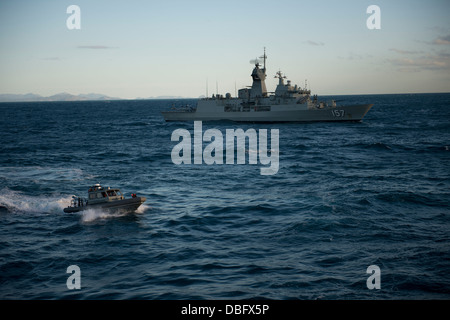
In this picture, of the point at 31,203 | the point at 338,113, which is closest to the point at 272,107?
the point at 338,113

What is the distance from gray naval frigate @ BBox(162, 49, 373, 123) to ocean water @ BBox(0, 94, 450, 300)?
38.9 m

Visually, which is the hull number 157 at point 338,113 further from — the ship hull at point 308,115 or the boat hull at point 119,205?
the boat hull at point 119,205

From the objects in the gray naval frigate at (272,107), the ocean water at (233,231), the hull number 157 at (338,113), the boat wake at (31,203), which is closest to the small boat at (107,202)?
the ocean water at (233,231)

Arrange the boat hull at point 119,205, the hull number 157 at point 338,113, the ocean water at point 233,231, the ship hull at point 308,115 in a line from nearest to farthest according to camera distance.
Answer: the ocean water at point 233,231
the boat hull at point 119,205
the ship hull at point 308,115
the hull number 157 at point 338,113

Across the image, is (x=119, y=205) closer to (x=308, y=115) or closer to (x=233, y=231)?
(x=233, y=231)

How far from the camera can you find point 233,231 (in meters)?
21.8

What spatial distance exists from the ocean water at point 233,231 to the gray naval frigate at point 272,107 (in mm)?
38944

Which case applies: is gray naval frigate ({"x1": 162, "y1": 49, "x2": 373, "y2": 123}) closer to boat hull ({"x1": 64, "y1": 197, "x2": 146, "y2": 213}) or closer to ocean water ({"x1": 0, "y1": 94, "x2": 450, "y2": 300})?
ocean water ({"x1": 0, "y1": 94, "x2": 450, "y2": 300})

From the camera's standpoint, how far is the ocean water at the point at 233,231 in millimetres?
15523

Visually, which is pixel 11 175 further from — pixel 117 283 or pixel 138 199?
pixel 117 283

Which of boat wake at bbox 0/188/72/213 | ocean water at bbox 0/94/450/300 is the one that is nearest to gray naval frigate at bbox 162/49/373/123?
ocean water at bbox 0/94/450/300

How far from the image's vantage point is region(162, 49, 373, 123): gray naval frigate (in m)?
80.9

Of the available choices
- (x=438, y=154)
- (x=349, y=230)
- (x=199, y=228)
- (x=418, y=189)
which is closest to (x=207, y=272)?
(x=199, y=228)

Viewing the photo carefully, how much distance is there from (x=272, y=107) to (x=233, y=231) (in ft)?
210
